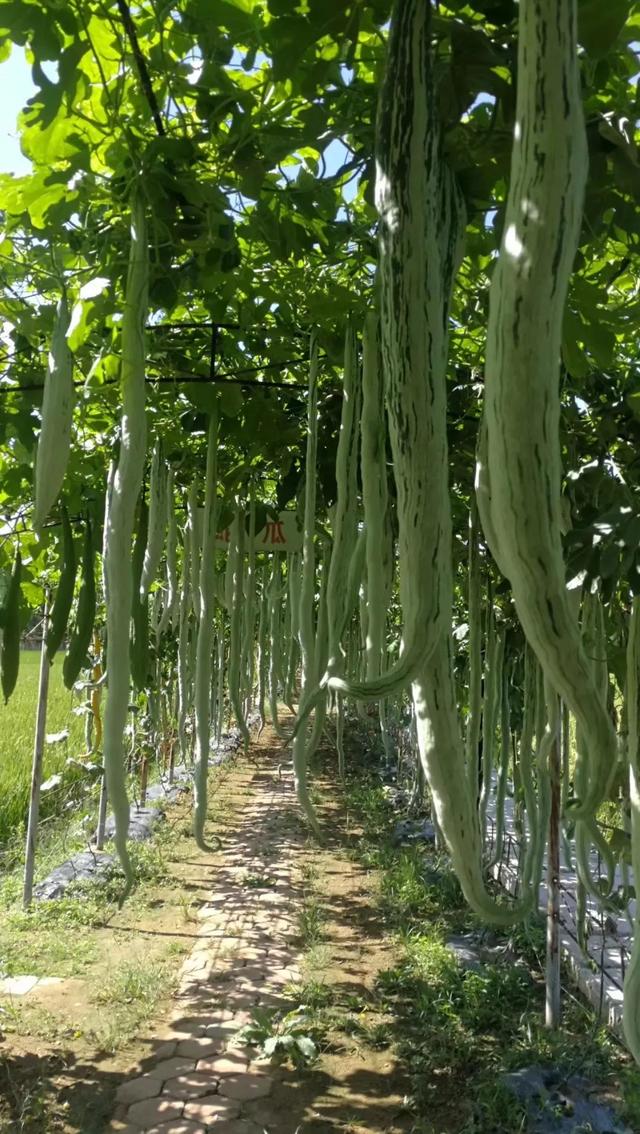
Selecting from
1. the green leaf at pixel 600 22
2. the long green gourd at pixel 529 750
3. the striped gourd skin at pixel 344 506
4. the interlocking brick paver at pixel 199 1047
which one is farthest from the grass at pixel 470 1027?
the green leaf at pixel 600 22

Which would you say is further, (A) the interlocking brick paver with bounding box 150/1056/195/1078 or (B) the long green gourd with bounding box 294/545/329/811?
(A) the interlocking brick paver with bounding box 150/1056/195/1078

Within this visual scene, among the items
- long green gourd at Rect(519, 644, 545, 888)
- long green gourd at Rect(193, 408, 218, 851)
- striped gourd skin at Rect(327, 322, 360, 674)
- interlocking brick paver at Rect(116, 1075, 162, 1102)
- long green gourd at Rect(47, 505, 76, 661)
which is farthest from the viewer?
interlocking brick paver at Rect(116, 1075, 162, 1102)

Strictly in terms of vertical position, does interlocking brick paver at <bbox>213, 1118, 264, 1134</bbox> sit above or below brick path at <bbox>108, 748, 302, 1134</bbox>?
below

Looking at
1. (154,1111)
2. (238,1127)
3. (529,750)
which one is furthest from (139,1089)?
(529,750)

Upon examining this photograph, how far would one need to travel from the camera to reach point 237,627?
2086mm

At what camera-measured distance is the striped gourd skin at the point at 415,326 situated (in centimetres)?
74

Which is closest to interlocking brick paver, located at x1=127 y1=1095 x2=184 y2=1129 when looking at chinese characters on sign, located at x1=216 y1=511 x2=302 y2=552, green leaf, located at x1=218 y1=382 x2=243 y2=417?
chinese characters on sign, located at x1=216 y1=511 x2=302 y2=552

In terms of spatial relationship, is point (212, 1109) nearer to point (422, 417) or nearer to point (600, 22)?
point (422, 417)

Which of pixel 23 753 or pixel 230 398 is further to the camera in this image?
pixel 23 753

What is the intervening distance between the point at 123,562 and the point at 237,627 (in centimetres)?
110

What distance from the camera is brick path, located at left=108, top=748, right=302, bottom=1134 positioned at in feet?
10.9

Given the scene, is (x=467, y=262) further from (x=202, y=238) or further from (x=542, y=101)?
(x=542, y=101)

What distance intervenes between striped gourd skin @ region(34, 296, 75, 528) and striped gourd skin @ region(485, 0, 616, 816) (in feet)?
1.85

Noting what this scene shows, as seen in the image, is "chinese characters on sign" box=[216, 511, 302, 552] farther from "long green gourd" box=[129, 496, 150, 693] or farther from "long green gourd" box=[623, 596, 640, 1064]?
"long green gourd" box=[623, 596, 640, 1064]
